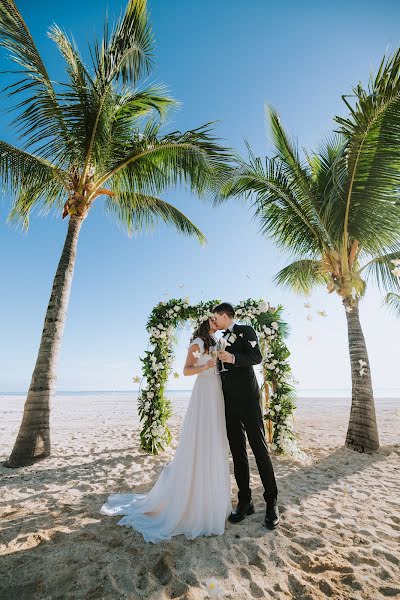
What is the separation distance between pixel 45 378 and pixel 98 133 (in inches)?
197

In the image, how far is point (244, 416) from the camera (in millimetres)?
3211

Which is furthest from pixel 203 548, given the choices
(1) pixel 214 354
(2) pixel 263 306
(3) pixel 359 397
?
(3) pixel 359 397

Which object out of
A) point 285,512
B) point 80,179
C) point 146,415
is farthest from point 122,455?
point 80,179

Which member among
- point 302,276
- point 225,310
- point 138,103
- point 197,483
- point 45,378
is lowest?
point 197,483

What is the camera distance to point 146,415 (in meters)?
6.62

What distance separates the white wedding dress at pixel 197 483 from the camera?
3078 millimetres

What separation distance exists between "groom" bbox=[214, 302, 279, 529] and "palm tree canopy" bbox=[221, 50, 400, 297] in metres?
4.30

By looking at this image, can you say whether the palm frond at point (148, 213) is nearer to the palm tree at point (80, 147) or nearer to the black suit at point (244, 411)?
the palm tree at point (80, 147)

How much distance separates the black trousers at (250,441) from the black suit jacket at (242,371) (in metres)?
0.06

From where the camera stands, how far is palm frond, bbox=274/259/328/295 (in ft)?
30.5

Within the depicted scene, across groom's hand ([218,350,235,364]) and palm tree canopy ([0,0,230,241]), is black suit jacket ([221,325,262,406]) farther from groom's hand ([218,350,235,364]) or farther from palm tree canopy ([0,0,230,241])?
palm tree canopy ([0,0,230,241])

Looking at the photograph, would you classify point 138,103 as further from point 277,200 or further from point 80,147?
point 277,200

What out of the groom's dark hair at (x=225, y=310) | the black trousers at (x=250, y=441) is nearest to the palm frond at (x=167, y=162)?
the groom's dark hair at (x=225, y=310)

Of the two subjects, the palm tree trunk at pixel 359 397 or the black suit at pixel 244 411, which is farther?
the palm tree trunk at pixel 359 397
